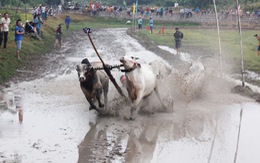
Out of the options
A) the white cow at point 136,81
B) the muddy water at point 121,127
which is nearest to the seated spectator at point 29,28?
the muddy water at point 121,127

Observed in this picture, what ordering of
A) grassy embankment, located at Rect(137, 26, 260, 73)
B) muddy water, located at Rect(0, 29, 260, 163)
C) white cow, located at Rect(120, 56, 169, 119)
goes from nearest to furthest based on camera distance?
muddy water, located at Rect(0, 29, 260, 163)
white cow, located at Rect(120, 56, 169, 119)
grassy embankment, located at Rect(137, 26, 260, 73)

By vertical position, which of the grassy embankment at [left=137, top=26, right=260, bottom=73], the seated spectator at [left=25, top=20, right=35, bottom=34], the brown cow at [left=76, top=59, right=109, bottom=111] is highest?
the seated spectator at [left=25, top=20, right=35, bottom=34]

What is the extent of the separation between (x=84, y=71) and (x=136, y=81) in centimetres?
139

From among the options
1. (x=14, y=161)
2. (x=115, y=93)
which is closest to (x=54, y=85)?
(x=115, y=93)

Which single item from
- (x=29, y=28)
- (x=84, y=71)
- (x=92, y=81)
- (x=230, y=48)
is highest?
(x=29, y=28)

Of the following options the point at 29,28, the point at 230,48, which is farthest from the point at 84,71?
the point at 230,48

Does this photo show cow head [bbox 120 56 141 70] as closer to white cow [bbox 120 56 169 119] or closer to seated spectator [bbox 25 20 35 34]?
white cow [bbox 120 56 169 119]

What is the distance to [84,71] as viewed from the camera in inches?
562

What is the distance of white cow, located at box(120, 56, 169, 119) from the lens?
1433 cm

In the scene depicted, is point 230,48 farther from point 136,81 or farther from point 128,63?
point 128,63

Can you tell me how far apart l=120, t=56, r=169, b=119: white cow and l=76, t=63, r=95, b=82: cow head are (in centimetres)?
89

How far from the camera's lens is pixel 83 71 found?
46.7ft

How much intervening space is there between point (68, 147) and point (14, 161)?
155 centimetres

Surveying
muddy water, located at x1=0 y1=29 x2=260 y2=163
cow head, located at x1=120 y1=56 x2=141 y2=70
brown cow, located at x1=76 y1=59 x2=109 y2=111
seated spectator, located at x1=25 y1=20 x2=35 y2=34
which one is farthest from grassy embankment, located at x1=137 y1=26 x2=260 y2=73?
cow head, located at x1=120 y1=56 x2=141 y2=70
